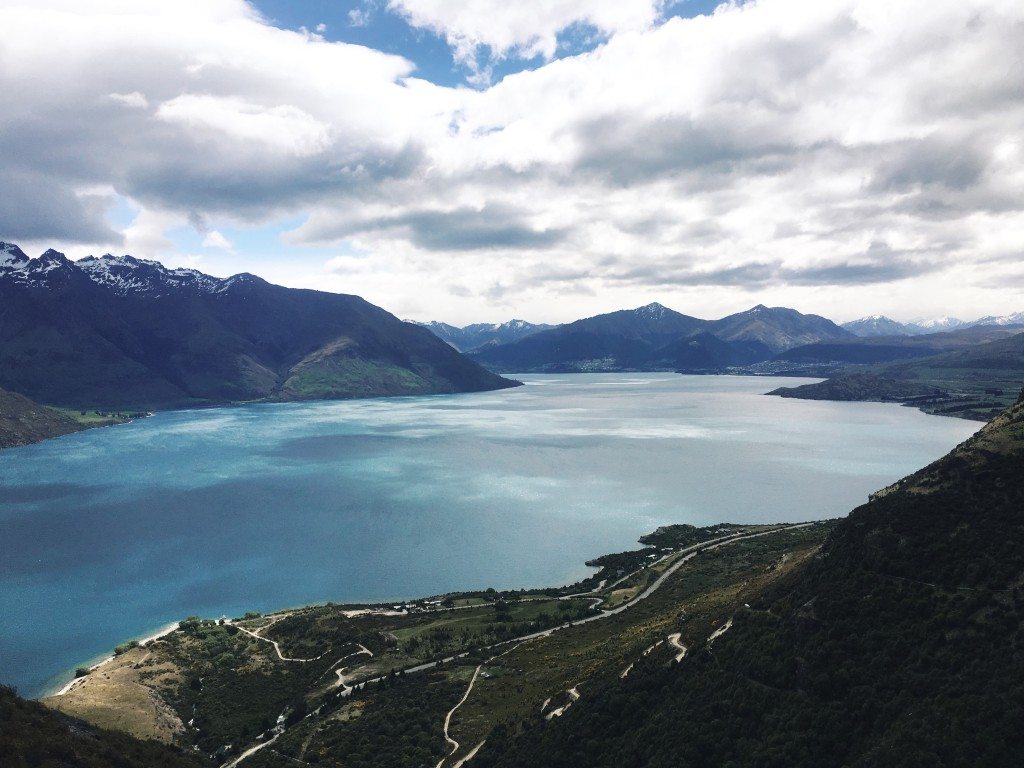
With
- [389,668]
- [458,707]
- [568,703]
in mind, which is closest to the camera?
[568,703]

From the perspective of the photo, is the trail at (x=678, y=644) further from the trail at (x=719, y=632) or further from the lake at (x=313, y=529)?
the lake at (x=313, y=529)

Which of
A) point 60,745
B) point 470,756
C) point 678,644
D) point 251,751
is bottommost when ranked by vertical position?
point 251,751

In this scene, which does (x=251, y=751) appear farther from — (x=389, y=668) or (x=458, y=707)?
(x=458, y=707)

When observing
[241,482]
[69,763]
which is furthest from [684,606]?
[241,482]

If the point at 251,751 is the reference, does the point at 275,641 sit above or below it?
below

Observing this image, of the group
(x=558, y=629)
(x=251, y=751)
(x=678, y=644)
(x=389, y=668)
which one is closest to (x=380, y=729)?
(x=251, y=751)

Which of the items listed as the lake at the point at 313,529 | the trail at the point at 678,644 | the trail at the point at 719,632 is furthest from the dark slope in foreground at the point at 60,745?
the lake at the point at 313,529

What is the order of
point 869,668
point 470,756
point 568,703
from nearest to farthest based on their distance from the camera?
point 869,668 < point 470,756 < point 568,703
